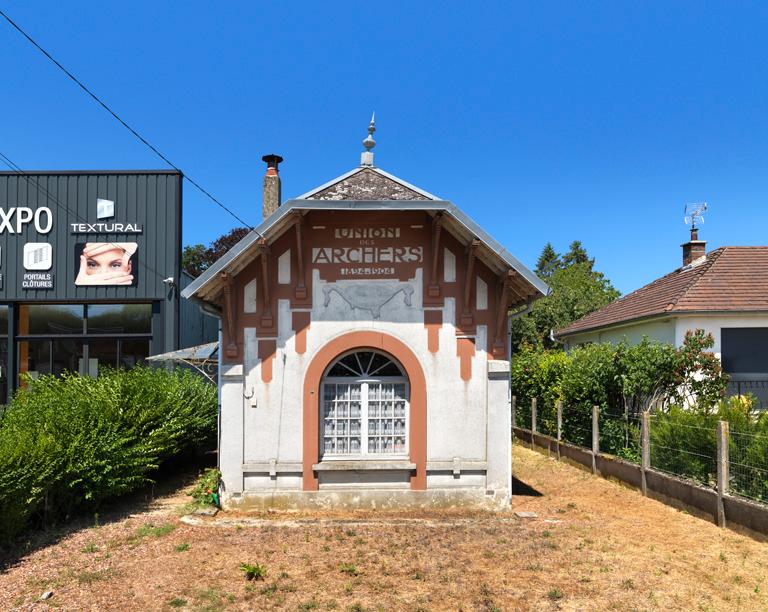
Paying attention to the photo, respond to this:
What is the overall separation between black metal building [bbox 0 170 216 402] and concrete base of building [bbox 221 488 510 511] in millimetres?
9840

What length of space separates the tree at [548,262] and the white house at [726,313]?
58701 millimetres

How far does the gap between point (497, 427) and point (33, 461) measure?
6.84 m

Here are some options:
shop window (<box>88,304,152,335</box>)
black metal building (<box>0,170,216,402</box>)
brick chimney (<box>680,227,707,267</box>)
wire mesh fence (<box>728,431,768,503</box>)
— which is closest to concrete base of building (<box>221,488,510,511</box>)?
wire mesh fence (<box>728,431,768,503</box>)

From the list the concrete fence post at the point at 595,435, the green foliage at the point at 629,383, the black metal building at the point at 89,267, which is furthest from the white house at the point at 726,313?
the black metal building at the point at 89,267

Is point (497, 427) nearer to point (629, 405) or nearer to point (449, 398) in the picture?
point (449, 398)

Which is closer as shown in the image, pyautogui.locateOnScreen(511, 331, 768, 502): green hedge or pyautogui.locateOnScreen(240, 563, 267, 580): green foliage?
pyautogui.locateOnScreen(240, 563, 267, 580): green foliage

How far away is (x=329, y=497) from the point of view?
10273 millimetres

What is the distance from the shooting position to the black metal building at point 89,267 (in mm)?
18641

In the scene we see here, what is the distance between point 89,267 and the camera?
61.1ft

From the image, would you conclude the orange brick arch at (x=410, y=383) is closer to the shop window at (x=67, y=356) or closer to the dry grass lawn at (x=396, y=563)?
the dry grass lawn at (x=396, y=563)

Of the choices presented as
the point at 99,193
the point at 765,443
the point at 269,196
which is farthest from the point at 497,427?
the point at 99,193

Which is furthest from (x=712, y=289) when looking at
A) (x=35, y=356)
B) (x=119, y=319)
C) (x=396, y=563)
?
(x=35, y=356)

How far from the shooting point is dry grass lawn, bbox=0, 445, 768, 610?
257 inches

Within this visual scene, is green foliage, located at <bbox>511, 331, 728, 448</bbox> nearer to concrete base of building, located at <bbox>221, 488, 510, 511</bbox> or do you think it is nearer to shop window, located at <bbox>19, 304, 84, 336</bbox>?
concrete base of building, located at <bbox>221, 488, 510, 511</bbox>
